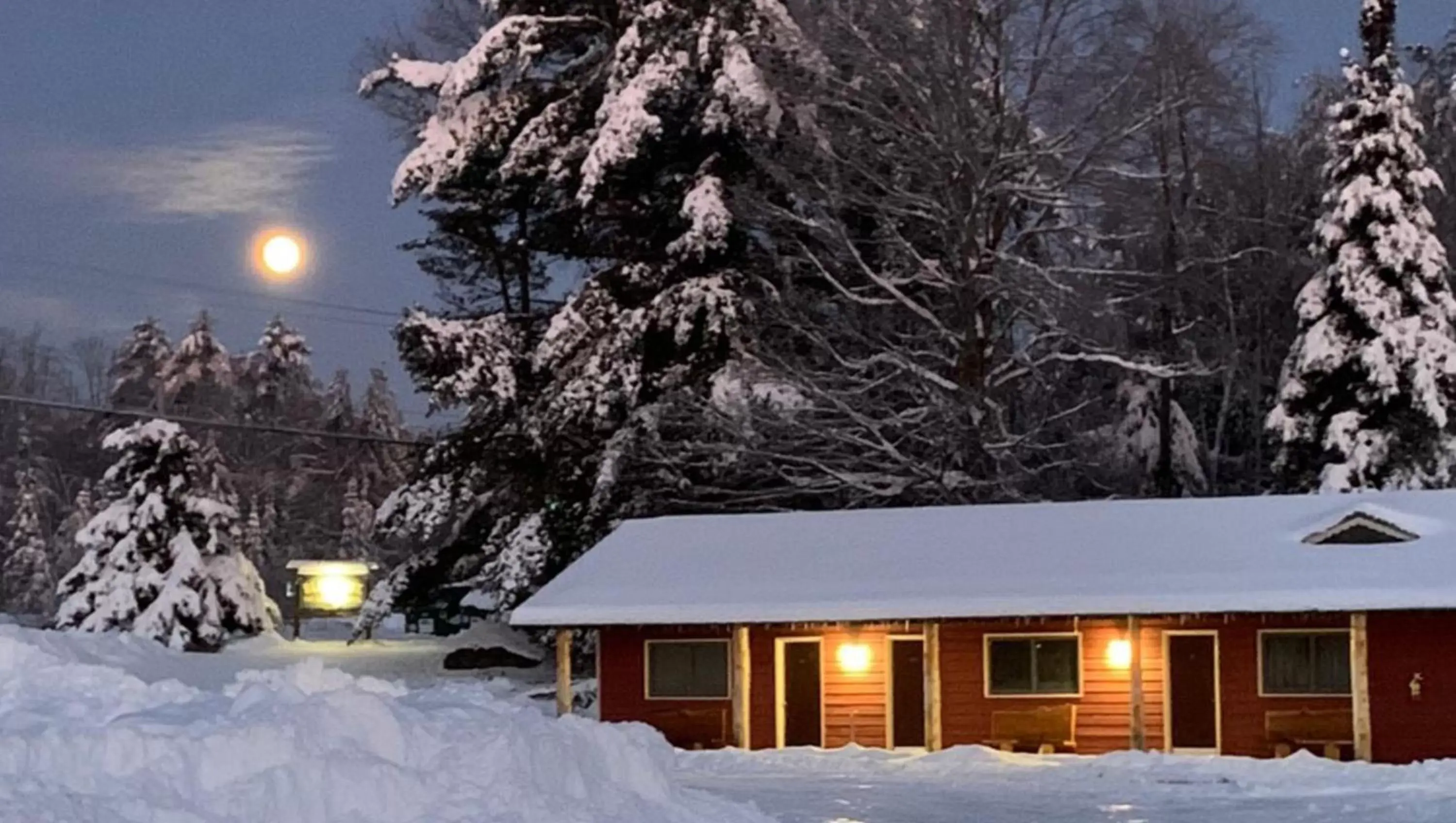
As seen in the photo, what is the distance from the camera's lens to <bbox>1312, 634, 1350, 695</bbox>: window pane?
24.0 meters

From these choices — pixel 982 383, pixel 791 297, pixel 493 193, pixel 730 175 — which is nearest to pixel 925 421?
pixel 982 383

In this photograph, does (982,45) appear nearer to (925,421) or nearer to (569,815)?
(925,421)

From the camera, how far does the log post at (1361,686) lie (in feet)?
77.1

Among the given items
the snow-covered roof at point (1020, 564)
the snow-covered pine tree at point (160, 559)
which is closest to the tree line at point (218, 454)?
the snow-covered pine tree at point (160, 559)

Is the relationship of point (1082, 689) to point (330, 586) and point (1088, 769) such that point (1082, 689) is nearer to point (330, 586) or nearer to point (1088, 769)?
point (1088, 769)

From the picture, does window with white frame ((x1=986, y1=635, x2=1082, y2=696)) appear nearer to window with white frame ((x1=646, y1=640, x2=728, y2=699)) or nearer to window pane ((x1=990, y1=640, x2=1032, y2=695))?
window pane ((x1=990, y1=640, x2=1032, y2=695))

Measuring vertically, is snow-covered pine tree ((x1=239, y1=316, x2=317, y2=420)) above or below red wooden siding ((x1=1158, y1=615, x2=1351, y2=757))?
above

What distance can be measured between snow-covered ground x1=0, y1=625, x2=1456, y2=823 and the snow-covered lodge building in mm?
1500

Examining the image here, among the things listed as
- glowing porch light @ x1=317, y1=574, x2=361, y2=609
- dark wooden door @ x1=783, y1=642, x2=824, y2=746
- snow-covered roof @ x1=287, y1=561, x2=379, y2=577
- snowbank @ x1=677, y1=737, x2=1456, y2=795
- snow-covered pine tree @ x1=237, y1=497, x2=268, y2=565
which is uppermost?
snow-covered pine tree @ x1=237, y1=497, x2=268, y2=565

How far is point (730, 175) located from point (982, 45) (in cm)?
547

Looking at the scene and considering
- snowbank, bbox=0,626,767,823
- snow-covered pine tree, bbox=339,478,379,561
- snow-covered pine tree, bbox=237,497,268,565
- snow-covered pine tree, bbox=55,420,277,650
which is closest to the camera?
snowbank, bbox=0,626,767,823

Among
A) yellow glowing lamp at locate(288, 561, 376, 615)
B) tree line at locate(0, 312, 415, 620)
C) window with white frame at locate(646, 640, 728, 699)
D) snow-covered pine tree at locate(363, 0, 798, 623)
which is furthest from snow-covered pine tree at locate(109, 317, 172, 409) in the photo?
window with white frame at locate(646, 640, 728, 699)

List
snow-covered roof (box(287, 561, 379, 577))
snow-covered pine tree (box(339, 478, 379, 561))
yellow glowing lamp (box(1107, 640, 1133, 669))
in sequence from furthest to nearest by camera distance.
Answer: snow-covered pine tree (box(339, 478, 379, 561)), snow-covered roof (box(287, 561, 379, 577)), yellow glowing lamp (box(1107, 640, 1133, 669))

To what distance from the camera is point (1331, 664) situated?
79.0 ft
